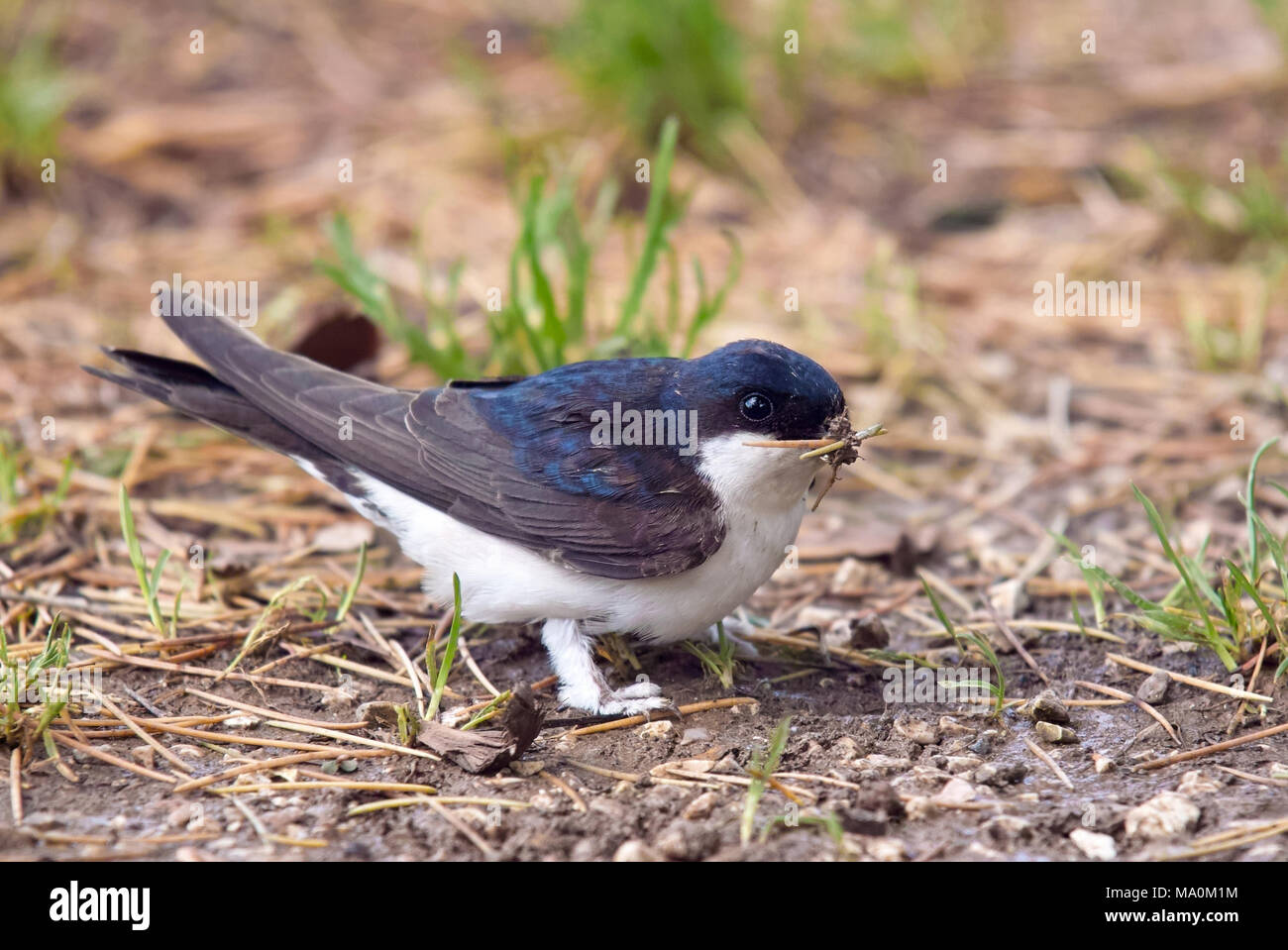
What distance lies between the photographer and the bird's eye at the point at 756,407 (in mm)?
3586

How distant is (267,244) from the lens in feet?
22.0

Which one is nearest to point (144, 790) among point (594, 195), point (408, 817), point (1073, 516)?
point (408, 817)

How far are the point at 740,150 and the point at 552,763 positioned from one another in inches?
191

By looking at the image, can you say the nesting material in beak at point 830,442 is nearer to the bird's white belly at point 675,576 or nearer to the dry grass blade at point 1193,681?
the bird's white belly at point 675,576

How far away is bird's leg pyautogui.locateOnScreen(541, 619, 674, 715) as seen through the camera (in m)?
3.64

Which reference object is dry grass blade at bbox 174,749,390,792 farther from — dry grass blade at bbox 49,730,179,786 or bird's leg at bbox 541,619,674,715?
bird's leg at bbox 541,619,674,715

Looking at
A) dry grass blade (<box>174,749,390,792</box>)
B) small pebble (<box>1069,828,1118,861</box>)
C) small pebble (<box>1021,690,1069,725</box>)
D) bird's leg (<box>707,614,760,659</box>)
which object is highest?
bird's leg (<box>707,614,760,659</box>)

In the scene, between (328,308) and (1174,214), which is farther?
(1174,214)

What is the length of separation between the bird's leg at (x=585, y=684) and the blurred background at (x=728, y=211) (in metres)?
1.25

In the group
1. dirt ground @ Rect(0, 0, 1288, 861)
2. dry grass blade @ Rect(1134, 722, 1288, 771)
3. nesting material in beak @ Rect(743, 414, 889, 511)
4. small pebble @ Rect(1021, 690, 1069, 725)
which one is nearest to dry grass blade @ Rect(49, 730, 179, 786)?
dirt ground @ Rect(0, 0, 1288, 861)

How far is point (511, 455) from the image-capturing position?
3914 millimetres

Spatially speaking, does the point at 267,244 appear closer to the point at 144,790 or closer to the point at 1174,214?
the point at 144,790

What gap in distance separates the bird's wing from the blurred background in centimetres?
83
